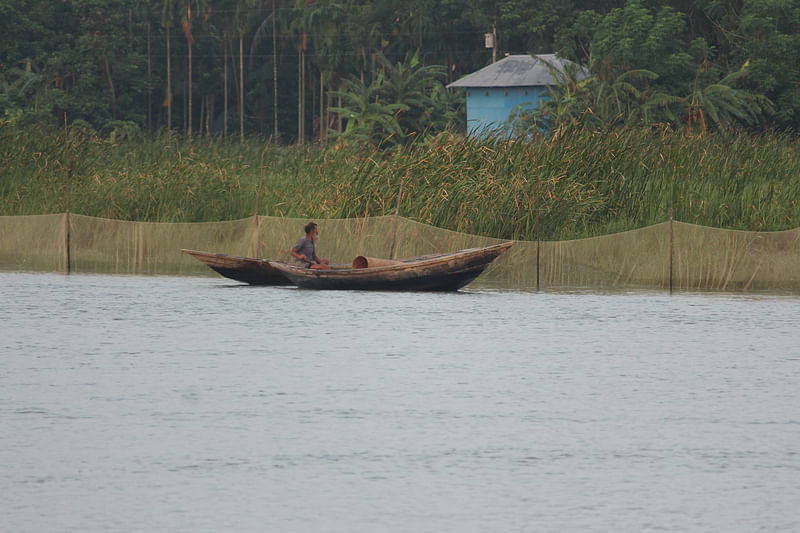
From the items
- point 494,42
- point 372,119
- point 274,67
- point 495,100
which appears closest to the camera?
point 372,119

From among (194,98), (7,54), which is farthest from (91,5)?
(194,98)

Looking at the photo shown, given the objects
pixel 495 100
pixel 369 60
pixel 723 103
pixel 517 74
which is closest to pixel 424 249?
pixel 723 103

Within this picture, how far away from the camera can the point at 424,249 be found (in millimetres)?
27938

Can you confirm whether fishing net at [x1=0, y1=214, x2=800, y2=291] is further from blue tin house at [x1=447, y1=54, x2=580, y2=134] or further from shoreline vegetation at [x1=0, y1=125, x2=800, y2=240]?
blue tin house at [x1=447, y1=54, x2=580, y2=134]

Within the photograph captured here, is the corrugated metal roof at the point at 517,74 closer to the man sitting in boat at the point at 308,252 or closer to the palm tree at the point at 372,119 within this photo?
the palm tree at the point at 372,119

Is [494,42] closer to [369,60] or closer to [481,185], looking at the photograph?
[369,60]

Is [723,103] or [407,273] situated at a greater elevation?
[723,103]

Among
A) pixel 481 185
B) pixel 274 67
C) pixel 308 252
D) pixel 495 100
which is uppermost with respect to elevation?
pixel 274 67

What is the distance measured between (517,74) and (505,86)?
0.77 m

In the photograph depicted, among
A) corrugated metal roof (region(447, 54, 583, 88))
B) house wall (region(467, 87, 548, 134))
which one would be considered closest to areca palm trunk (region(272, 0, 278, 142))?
house wall (region(467, 87, 548, 134))

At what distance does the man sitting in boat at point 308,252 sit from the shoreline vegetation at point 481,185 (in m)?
3.28

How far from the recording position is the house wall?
58344 millimetres

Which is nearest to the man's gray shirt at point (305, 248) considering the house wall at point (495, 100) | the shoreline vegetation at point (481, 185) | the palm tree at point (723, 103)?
the shoreline vegetation at point (481, 185)

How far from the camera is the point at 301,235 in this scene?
95.9 feet
